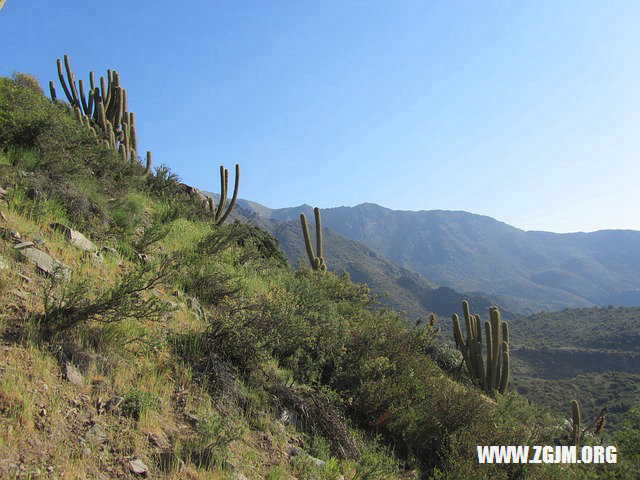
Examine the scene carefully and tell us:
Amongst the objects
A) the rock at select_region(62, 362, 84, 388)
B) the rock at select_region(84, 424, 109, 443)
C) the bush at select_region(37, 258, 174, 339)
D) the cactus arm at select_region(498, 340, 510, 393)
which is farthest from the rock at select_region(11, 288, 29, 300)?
the cactus arm at select_region(498, 340, 510, 393)

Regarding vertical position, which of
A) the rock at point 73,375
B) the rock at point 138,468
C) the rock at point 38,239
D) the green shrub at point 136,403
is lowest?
the rock at point 138,468

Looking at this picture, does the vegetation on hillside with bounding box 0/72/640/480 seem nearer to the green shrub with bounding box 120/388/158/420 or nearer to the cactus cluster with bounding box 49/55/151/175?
the green shrub with bounding box 120/388/158/420

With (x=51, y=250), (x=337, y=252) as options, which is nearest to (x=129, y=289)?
(x=51, y=250)

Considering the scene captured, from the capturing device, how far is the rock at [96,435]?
8.98 feet

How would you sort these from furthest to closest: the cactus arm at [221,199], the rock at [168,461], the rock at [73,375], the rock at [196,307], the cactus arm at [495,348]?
the cactus arm at [221,199], the cactus arm at [495,348], the rock at [196,307], the rock at [73,375], the rock at [168,461]

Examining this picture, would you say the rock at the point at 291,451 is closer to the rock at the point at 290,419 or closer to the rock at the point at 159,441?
the rock at the point at 290,419

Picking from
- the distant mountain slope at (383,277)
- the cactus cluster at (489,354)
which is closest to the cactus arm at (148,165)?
the cactus cluster at (489,354)

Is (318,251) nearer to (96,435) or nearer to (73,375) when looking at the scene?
(73,375)

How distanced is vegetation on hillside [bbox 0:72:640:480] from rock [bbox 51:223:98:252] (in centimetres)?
10

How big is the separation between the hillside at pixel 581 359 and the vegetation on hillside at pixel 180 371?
36.1m

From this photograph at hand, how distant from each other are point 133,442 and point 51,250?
2905 mm

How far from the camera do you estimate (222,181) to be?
1764 centimetres

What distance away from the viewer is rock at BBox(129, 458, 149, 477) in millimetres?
2675

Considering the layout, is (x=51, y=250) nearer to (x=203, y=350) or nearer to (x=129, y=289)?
(x=129, y=289)
